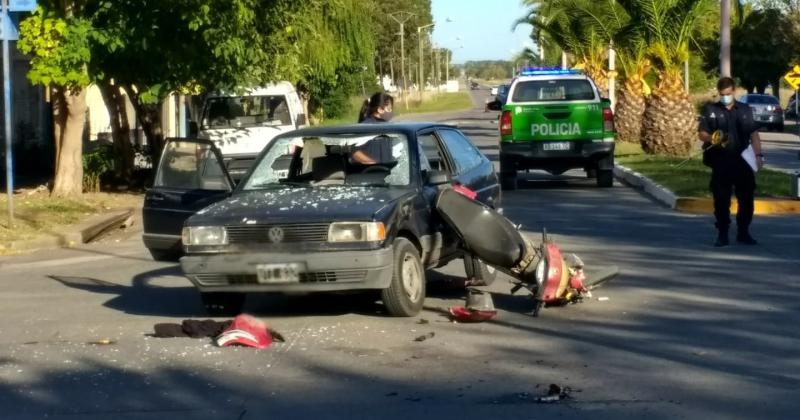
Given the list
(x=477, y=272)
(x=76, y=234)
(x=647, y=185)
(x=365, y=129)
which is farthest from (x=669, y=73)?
(x=365, y=129)

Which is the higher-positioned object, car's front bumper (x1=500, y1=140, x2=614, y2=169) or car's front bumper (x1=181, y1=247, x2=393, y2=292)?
car's front bumper (x1=500, y1=140, x2=614, y2=169)

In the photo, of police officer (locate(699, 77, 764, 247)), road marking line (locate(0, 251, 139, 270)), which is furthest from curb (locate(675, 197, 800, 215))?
road marking line (locate(0, 251, 139, 270))

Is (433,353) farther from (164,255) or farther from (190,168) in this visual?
(164,255)

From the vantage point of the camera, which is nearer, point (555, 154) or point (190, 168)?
point (190, 168)

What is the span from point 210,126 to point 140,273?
26.9 feet

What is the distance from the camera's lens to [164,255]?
1389 centimetres

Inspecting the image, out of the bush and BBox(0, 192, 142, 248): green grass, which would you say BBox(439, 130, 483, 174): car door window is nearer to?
BBox(0, 192, 142, 248): green grass

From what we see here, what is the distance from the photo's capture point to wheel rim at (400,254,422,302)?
9.61m

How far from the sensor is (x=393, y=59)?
95625 mm

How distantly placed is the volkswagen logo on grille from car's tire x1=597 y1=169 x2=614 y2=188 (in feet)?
45.6

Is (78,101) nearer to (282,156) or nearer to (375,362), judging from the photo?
(282,156)

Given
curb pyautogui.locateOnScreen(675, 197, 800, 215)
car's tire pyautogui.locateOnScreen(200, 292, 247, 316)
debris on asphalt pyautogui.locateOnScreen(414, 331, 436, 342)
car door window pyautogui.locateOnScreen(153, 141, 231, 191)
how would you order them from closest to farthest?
debris on asphalt pyautogui.locateOnScreen(414, 331, 436, 342) → car's tire pyautogui.locateOnScreen(200, 292, 247, 316) → car door window pyautogui.locateOnScreen(153, 141, 231, 191) → curb pyautogui.locateOnScreen(675, 197, 800, 215)

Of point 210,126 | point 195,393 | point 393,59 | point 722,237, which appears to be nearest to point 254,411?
point 195,393

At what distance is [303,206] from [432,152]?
5.79 feet
